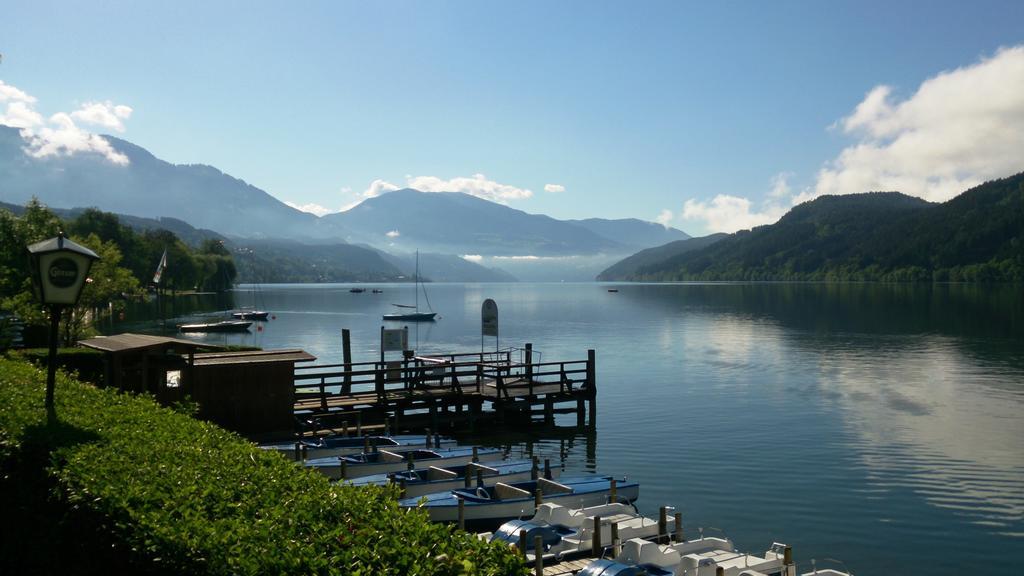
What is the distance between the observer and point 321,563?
17.3 ft

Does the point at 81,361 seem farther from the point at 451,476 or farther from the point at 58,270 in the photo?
the point at 58,270

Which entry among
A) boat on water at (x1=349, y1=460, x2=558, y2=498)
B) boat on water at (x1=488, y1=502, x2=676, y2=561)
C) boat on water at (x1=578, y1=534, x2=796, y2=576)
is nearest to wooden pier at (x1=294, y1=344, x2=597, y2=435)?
boat on water at (x1=349, y1=460, x2=558, y2=498)

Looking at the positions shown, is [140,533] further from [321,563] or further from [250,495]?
[321,563]

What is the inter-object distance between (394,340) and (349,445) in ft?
36.5

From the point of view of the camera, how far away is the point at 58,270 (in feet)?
38.4

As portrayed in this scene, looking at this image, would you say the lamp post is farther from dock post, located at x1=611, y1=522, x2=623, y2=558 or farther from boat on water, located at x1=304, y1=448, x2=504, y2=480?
dock post, located at x1=611, y1=522, x2=623, y2=558

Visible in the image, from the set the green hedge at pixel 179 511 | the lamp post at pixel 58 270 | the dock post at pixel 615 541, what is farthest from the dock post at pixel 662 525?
the lamp post at pixel 58 270

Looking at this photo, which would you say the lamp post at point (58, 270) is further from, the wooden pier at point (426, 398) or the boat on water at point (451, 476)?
the wooden pier at point (426, 398)

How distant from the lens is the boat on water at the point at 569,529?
14.8 metres

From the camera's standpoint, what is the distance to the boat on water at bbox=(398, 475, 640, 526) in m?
17.1

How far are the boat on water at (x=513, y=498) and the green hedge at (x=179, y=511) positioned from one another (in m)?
7.36

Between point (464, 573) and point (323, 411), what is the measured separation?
77.0ft

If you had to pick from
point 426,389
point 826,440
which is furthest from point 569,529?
point 826,440

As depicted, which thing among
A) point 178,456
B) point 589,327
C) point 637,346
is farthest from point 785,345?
→ point 178,456
